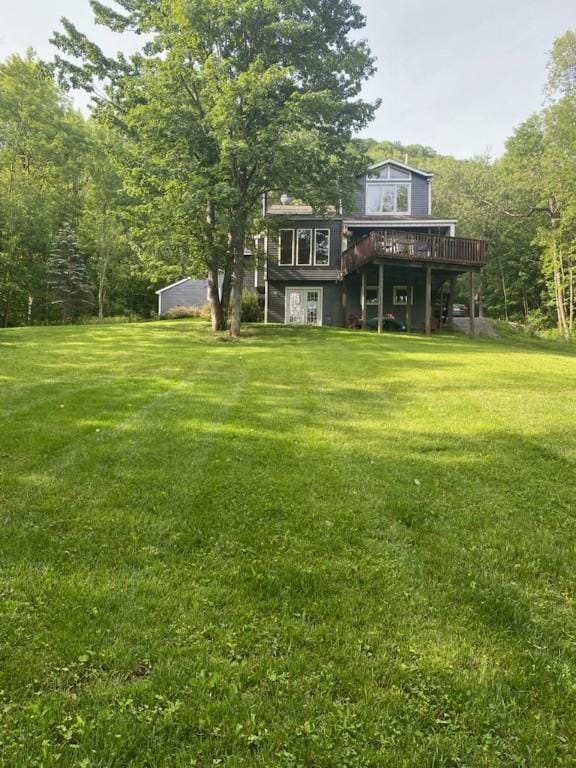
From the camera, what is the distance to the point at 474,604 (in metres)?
3.08

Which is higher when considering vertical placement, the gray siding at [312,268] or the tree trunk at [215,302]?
the gray siding at [312,268]

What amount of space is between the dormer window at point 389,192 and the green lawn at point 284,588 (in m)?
20.5

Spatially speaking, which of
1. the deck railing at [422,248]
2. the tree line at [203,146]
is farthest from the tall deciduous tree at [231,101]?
the deck railing at [422,248]

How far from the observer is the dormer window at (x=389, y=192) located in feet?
83.6

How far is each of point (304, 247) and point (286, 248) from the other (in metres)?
0.87

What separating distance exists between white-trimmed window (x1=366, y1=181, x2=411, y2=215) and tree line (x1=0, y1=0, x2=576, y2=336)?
4622 mm

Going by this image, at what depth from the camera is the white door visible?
25484 mm

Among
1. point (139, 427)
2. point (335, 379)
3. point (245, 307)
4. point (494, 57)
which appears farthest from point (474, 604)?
point (245, 307)

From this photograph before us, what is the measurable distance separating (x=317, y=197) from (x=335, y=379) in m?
10.7

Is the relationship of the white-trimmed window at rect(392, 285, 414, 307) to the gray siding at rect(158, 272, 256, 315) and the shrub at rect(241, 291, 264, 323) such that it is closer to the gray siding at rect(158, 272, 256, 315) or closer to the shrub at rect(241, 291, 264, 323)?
the shrub at rect(241, 291, 264, 323)

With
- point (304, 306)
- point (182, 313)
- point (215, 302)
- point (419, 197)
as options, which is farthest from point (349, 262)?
point (182, 313)

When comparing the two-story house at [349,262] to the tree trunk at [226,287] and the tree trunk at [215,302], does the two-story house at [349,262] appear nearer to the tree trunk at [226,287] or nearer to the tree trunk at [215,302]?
the tree trunk at [226,287]

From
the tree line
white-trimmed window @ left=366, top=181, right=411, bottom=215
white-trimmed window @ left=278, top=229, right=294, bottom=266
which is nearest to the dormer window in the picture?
white-trimmed window @ left=366, top=181, right=411, bottom=215

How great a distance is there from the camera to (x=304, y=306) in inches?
1006
